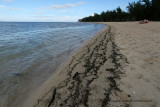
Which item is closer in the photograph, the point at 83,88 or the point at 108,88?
the point at 108,88

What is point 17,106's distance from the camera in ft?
8.69

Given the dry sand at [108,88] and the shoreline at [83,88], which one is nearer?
the dry sand at [108,88]

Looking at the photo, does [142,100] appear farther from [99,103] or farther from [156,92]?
[99,103]

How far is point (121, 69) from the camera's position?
3.61 m

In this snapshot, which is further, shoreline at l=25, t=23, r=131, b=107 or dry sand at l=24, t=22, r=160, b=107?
shoreline at l=25, t=23, r=131, b=107

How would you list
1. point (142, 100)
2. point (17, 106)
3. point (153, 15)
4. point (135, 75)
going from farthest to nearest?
1. point (153, 15)
2. point (135, 75)
3. point (17, 106)
4. point (142, 100)

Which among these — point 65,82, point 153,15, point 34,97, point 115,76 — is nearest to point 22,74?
point 34,97

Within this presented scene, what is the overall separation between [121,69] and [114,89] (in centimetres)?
112

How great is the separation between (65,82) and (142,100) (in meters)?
1.92

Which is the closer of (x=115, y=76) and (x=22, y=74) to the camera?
(x=115, y=76)

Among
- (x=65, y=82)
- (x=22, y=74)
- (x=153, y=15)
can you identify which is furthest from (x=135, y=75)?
(x=153, y=15)

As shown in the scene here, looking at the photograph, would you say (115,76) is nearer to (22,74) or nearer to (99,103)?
(99,103)

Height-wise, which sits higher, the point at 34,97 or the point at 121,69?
the point at 121,69

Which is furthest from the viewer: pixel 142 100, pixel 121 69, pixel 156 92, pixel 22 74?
pixel 22 74
